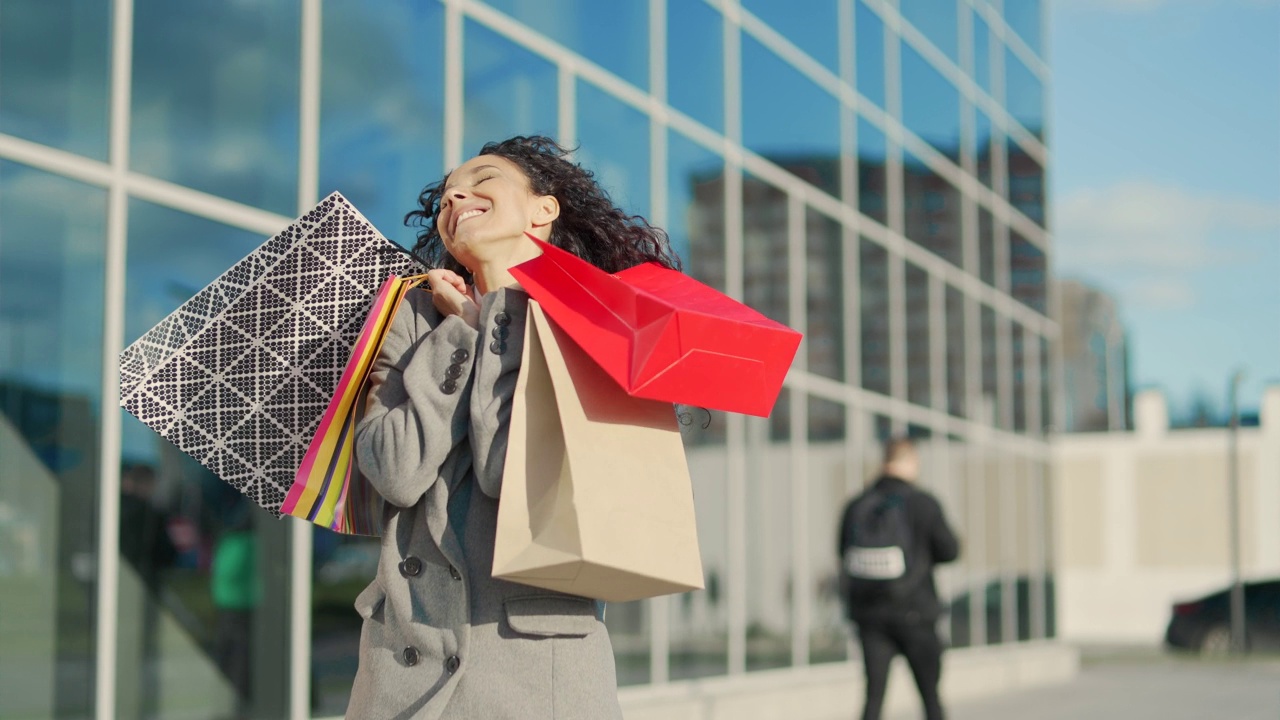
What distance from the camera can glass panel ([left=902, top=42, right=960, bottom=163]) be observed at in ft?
47.0

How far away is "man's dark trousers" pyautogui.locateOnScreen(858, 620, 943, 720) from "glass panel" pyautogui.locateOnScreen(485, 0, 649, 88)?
11.7 feet

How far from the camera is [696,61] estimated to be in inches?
405

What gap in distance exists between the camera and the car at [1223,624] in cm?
2202

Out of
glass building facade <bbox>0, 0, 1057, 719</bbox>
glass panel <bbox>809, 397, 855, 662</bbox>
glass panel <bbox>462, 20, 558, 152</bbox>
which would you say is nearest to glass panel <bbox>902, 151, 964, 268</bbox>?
glass building facade <bbox>0, 0, 1057, 719</bbox>

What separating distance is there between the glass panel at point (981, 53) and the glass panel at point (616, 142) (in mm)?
7833

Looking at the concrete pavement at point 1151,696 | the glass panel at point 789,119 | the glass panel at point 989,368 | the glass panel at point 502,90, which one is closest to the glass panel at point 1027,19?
the glass panel at point 989,368

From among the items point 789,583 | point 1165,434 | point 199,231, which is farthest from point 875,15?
point 1165,434

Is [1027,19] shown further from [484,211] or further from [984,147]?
[484,211]

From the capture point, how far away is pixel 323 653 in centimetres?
639

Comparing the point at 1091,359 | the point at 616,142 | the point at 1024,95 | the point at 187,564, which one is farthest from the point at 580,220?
the point at 1091,359

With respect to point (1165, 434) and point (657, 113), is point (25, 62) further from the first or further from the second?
point (1165, 434)

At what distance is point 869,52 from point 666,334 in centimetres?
1179

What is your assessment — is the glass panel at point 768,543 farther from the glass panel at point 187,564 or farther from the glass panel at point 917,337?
the glass panel at point 187,564

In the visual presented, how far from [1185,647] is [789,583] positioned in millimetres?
13295
